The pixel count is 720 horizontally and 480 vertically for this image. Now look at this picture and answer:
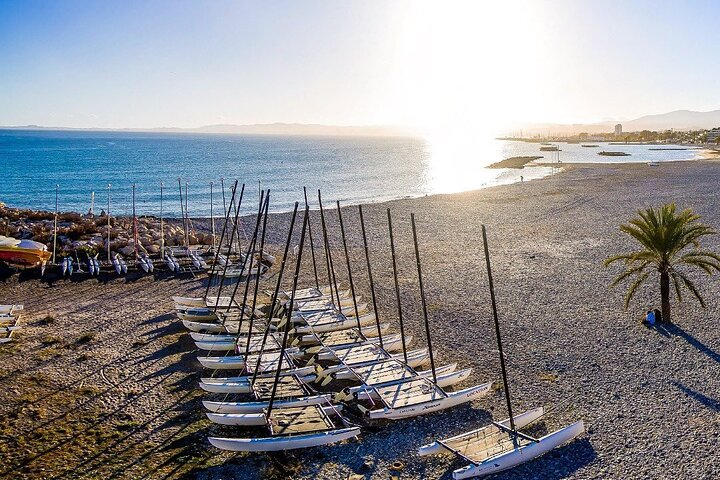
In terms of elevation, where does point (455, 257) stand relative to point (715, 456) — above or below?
above

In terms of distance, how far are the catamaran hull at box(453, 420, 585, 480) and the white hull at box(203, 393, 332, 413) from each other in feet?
12.9

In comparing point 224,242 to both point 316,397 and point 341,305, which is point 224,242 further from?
point 316,397

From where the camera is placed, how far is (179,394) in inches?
591

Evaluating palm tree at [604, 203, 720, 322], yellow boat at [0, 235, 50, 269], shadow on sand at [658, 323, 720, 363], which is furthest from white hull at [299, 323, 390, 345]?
yellow boat at [0, 235, 50, 269]

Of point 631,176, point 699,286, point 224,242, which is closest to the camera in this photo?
point 699,286

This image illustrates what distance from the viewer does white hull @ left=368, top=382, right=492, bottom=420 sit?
13289 mm

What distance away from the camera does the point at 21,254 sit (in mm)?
25500

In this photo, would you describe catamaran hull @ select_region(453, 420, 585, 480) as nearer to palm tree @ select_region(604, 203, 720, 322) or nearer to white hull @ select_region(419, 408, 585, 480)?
white hull @ select_region(419, 408, 585, 480)

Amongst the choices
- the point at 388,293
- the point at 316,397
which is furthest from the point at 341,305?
the point at 316,397

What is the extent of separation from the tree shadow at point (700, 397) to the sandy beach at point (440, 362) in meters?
0.05

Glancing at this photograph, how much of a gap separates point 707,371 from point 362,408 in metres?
9.35

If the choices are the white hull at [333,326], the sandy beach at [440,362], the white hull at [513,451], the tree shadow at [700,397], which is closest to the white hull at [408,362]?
the sandy beach at [440,362]

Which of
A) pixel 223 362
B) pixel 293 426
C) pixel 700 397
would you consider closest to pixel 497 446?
pixel 293 426

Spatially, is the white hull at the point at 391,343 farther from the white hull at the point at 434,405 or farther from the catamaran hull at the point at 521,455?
the catamaran hull at the point at 521,455
